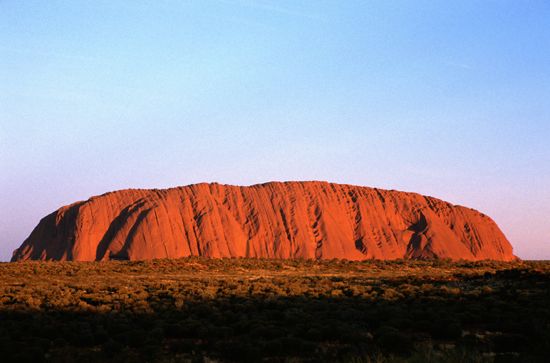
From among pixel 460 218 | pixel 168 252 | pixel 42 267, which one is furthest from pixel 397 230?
pixel 42 267

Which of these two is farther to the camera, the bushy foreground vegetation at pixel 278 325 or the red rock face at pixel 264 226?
the red rock face at pixel 264 226

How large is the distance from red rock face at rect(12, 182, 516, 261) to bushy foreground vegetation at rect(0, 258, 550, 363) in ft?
134

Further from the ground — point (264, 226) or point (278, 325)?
point (264, 226)

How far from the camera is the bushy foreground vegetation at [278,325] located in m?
11.9

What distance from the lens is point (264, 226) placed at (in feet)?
252

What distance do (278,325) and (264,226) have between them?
2395 inches

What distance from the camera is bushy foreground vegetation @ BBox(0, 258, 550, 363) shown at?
39.1 ft

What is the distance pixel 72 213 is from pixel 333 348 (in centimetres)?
6574

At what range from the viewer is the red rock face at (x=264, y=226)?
223 ft

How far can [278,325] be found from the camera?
16.1m

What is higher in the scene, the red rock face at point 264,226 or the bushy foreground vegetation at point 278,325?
the red rock face at point 264,226

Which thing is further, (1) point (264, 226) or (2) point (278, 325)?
(1) point (264, 226)

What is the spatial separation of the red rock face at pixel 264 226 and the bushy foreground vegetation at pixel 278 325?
4097 cm

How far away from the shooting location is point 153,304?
2095cm
